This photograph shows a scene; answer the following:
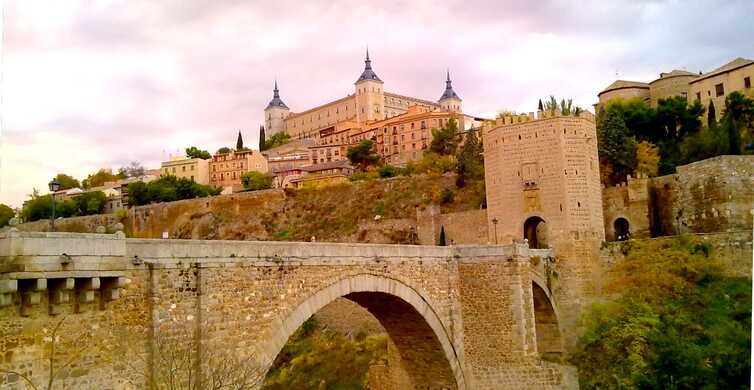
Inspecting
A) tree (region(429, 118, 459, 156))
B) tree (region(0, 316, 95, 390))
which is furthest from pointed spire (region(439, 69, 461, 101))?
tree (region(0, 316, 95, 390))

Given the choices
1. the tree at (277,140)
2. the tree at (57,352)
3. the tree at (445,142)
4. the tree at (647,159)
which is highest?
the tree at (277,140)

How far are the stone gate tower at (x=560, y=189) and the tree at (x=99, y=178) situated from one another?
2968 inches

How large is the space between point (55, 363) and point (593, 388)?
17.3 m

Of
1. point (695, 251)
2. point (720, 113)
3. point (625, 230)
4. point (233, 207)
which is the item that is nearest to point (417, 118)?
point (233, 207)

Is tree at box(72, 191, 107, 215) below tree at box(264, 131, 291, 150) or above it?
below

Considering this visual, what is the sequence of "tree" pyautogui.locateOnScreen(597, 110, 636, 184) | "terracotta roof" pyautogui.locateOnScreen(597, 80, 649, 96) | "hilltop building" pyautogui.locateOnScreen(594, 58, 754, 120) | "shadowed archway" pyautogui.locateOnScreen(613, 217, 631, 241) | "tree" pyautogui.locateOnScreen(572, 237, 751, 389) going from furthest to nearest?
"terracotta roof" pyautogui.locateOnScreen(597, 80, 649, 96) → "hilltop building" pyautogui.locateOnScreen(594, 58, 754, 120) → "tree" pyautogui.locateOnScreen(597, 110, 636, 184) → "shadowed archway" pyautogui.locateOnScreen(613, 217, 631, 241) → "tree" pyautogui.locateOnScreen(572, 237, 751, 389)

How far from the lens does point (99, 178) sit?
93000 mm

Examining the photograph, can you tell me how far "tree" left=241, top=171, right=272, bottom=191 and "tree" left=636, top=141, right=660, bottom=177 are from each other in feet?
132

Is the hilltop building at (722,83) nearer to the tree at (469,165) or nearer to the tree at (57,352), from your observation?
the tree at (469,165)

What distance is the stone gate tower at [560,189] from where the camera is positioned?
24734mm

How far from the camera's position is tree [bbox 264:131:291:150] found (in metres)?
102

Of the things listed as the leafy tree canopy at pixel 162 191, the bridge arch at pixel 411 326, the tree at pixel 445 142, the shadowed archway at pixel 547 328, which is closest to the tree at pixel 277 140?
the leafy tree canopy at pixel 162 191

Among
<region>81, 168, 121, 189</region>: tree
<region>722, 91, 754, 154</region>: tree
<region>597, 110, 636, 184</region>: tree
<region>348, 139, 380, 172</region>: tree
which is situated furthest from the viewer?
<region>81, 168, 121, 189</region>: tree

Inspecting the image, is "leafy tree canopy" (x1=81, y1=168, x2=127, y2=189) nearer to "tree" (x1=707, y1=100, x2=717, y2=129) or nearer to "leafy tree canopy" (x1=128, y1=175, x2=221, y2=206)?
"leafy tree canopy" (x1=128, y1=175, x2=221, y2=206)
